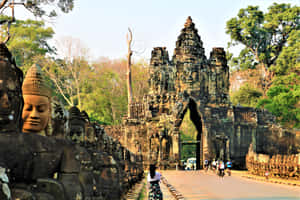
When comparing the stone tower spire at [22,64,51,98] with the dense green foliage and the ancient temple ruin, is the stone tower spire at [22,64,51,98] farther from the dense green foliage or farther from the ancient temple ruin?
the dense green foliage

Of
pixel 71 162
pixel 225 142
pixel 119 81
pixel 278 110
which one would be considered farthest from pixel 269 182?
pixel 119 81

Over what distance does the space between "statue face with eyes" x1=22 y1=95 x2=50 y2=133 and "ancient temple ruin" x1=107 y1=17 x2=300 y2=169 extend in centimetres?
2339

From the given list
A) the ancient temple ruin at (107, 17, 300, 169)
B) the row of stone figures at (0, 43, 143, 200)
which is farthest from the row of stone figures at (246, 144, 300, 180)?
the row of stone figures at (0, 43, 143, 200)

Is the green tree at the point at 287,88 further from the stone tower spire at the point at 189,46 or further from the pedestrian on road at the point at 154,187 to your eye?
the pedestrian on road at the point at 154,187

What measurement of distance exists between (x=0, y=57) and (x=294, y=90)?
120 feet

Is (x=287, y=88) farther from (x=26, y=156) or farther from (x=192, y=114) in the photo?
(x=26, y=156)

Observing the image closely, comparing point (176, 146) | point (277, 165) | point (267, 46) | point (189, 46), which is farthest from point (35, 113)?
point (267, 46)

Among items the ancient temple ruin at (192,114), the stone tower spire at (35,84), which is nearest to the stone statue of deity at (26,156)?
the stone tower spire at (35,84)

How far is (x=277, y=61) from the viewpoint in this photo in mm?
42094

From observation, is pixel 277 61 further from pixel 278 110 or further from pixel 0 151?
pixel 0 151

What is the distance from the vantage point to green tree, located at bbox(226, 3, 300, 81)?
43.9 meters

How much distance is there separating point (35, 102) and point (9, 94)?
1.87ft

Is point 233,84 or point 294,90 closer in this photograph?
point 294,90

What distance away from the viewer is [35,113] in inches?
123
